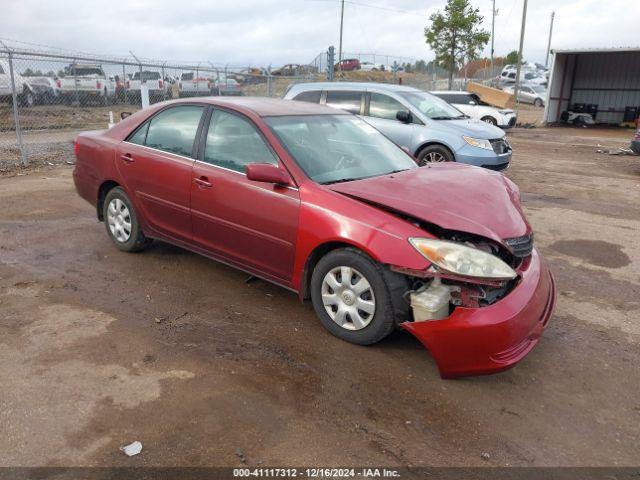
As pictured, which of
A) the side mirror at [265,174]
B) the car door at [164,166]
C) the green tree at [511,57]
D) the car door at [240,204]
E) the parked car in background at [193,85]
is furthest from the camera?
the green tree at [511,57]

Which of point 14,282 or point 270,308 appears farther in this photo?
point 14,282

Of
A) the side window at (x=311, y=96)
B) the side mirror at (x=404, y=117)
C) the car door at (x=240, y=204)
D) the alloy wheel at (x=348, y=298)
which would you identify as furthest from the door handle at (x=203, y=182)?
the side window at (x=311, y=96)

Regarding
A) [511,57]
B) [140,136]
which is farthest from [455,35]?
[511,57]

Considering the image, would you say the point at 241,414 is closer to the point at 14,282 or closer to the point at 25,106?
the point at 14,282

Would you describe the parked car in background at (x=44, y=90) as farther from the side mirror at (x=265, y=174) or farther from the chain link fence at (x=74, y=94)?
the side mirror at (x=265, y=174)

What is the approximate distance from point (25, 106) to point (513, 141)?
50.7 ft

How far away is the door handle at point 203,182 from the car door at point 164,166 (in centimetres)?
10

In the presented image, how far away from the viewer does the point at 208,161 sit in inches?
163

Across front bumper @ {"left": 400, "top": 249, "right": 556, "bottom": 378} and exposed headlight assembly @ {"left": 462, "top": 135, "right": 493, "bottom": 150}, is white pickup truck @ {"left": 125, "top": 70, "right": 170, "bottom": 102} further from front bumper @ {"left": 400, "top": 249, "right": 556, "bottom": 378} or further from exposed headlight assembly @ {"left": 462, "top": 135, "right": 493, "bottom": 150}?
front bumper @ {"left": 400, "top": 249, "right": 556, "bottom": 378}

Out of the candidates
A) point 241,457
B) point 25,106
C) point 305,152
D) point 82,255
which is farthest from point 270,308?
point 25,106

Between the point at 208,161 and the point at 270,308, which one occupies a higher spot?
the point at 208,161

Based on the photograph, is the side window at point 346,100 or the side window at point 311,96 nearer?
the side window at point 346,100

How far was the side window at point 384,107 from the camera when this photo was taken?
907 centimetres

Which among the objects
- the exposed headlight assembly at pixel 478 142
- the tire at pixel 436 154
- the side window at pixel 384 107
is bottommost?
the tire at pixel 436 154
